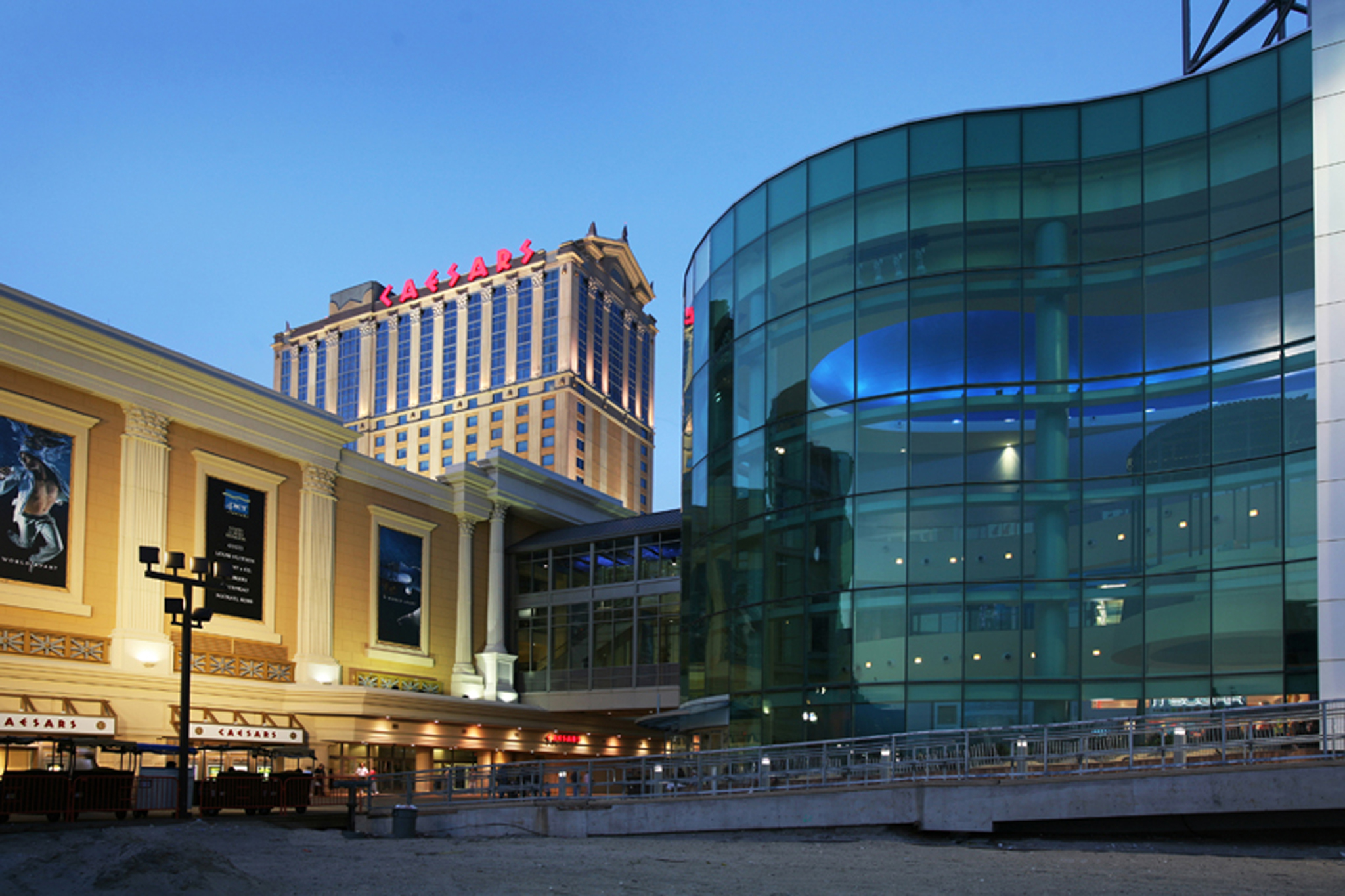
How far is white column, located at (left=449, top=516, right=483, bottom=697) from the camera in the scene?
5350 cm

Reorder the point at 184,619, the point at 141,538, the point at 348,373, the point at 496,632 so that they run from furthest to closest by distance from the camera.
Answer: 1. the point at 348,373
2. the point at 496,632
3. the point at 141,538
4. the point at 184,619

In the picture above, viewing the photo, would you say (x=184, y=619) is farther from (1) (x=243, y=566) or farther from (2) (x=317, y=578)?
(2) (x=317, y=578)

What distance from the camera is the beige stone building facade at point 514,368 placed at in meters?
137

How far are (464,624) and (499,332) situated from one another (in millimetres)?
91151

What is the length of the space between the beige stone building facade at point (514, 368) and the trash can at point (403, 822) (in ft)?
350

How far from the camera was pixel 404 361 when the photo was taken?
495ft

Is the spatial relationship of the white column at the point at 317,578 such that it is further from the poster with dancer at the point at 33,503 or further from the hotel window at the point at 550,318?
the hotel window at the point at 550,318

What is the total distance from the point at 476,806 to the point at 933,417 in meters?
13.2

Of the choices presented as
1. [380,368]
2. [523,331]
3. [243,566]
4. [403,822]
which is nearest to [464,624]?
[243,566]

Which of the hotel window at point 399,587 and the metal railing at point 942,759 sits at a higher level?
the hotel window at point 399,587

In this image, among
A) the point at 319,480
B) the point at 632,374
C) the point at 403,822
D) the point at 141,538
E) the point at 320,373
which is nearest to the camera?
the point at 403,822

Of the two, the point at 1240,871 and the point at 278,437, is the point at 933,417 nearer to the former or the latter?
the point at 1240,871

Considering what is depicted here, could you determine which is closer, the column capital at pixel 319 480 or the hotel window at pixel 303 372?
the column capital at pixel 319 480

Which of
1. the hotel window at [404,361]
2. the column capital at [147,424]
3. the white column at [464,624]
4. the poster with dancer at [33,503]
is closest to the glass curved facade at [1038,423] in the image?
the poster with dancer at [33,503]
